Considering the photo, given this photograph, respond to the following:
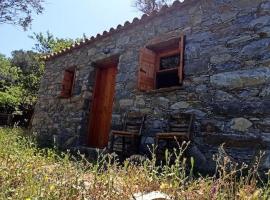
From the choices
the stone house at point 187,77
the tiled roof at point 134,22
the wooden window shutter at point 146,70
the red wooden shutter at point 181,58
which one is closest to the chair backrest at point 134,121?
the stone house at point 187,77

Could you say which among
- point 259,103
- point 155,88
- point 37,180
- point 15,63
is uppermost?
point 15,63

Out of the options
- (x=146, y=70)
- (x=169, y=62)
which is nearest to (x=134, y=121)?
(x=146, y=70)

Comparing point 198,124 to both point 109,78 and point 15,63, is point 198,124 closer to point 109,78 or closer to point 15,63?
point 109,78

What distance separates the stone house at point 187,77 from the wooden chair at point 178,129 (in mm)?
119

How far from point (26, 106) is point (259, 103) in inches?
487

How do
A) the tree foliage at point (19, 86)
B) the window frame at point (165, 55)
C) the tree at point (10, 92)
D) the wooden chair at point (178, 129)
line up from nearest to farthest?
1. the wooden chair at point (178, 129)
2. the window frame at point (165, 55)
3. the tree at point (10, 92)
4. the tree foliage at point (19, 86)

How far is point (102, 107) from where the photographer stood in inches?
285

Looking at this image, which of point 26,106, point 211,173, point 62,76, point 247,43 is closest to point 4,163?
point 211,173

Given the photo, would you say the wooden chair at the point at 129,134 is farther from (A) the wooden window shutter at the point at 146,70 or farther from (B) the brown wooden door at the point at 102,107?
(B) the brown wooden door at the point at 102,107

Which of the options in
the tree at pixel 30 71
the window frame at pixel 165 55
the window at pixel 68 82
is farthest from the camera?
the tree at pixel 30 71

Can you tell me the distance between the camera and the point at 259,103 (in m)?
4.00

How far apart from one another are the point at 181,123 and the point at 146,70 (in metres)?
1.41

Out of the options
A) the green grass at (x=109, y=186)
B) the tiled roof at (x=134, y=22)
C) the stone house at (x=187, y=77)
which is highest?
the tiled roof at (x=134, y=22)

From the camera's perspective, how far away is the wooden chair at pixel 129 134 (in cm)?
537
